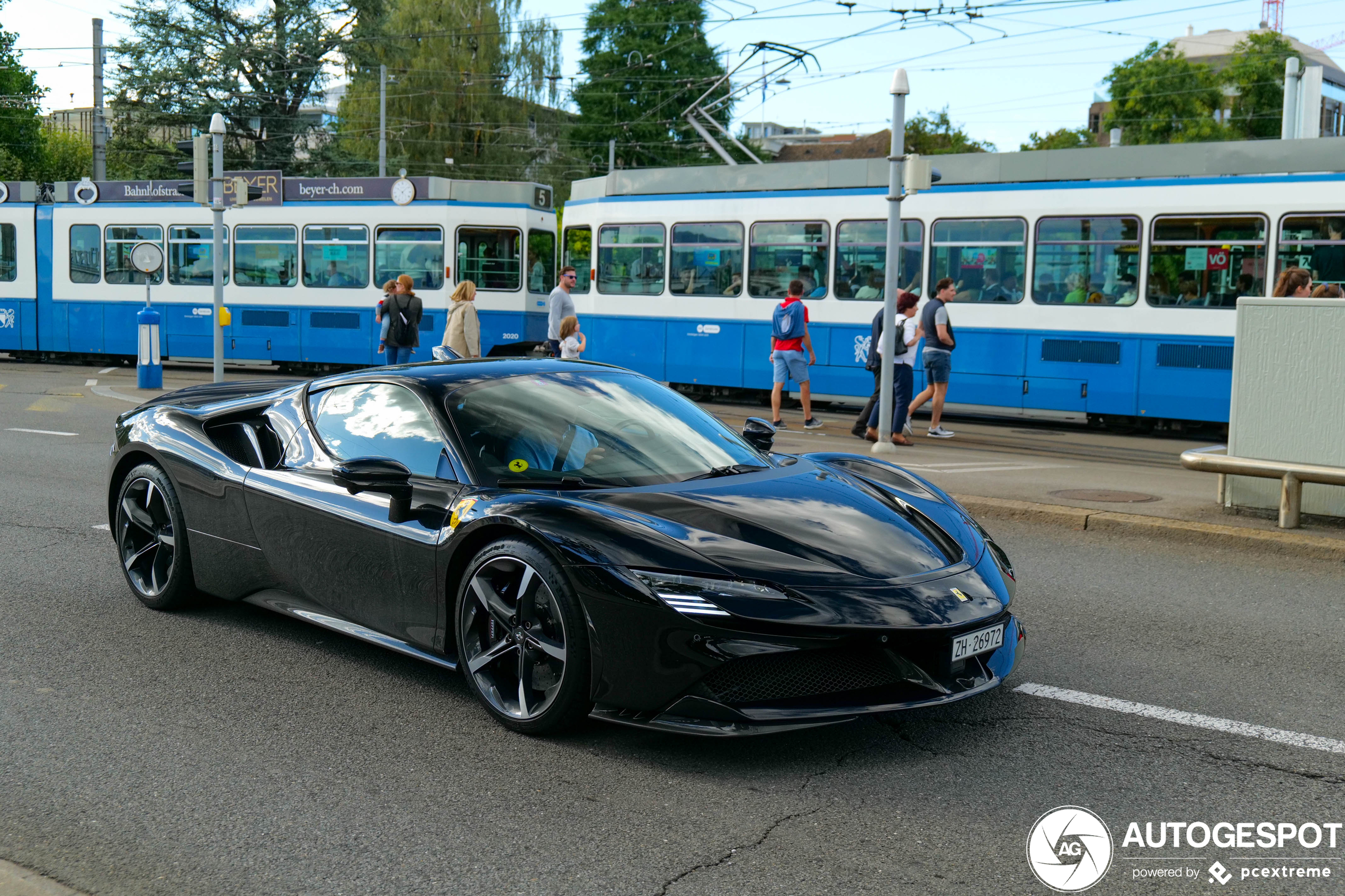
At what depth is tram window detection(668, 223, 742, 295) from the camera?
1908 cm

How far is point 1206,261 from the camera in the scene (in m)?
15.3

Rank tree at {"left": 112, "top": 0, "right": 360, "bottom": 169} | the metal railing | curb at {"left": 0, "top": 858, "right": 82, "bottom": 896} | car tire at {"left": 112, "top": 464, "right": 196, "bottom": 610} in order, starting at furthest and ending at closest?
1. tree at {"left": 112, "top": 0, "right": 360, "bottom": 169}
2. the metal railing
3. car tire at {"left": 112, "top": 464, "right": 196, "bottom": 610}
4. curb at {"left": 0, "top": 858, "right": 82, "bottom": 896}

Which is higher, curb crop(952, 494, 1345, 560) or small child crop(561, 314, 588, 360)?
small child crop(561, 314, 588, 360)

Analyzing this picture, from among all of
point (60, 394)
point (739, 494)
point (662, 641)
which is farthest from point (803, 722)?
point (60, 394)

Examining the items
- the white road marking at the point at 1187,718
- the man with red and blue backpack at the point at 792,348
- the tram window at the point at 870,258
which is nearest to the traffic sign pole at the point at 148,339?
the man with red and blue backpack at the point at 792,348

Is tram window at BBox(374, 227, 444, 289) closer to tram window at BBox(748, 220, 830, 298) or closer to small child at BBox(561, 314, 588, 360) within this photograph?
tram window at BBox(748, 220, 830, 298)

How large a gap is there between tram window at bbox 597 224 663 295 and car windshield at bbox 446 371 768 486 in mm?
14573

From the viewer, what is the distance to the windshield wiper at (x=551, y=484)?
15.3 feet

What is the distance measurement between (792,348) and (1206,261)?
491cm

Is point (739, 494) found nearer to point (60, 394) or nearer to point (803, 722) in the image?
point (803, 722)

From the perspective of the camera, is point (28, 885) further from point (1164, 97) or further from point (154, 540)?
point (1164, 97)

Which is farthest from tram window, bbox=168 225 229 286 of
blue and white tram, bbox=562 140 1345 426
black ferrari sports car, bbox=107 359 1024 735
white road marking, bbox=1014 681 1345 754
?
white road marking, bbox=1014 681 1345 754

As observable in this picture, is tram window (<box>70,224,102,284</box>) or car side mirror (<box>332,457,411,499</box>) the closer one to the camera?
car side mirror (<box>332,457,411,499</box>)

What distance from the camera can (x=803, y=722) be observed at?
3.90 m
